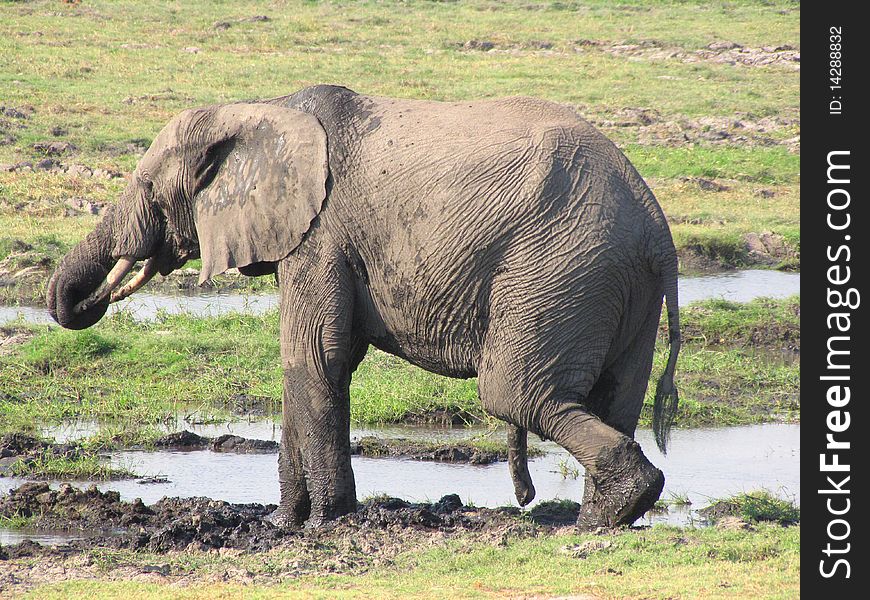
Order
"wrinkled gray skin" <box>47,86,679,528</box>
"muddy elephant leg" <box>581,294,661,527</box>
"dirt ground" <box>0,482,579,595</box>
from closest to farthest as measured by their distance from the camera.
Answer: "dirt ground" <box>0,482,579,595</box>
"wrinkled gray skin" <box>47,86,679,528</box>
"muddy elephant leg" <box>581,294,661,527</box>

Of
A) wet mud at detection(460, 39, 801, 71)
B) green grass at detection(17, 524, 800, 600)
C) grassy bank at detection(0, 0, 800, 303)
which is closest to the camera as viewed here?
green grass at detection(17, 524, 800, 600)

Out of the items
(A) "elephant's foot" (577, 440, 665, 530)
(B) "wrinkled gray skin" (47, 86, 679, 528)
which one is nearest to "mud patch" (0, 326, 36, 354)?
(B) "wrinkled gray skin" (47, 86, 679, 528)

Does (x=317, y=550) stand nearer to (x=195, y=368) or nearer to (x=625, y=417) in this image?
(x=625, y=417)

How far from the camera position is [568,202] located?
20.4ft

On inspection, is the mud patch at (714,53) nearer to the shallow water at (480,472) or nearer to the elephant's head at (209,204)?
the shallow water at (480,472)

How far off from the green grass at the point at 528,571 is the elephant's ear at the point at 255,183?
149 centimetres

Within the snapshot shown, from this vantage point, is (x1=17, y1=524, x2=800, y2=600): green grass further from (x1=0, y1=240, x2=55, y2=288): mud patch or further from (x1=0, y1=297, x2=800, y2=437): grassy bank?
(x1=0, y1=240, x2=55, y2=288): mud patch

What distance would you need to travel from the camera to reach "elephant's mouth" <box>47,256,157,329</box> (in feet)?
24.5

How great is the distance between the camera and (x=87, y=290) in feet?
24.8

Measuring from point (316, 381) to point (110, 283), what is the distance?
1.37 m

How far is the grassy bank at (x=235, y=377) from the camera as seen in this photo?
9430 millimetres

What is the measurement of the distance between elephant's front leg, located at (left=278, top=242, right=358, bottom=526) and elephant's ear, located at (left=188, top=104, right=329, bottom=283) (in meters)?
0.17

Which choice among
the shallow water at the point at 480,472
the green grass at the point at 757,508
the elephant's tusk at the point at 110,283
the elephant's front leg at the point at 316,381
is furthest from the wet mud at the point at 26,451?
the green grass at the point at 757,508
